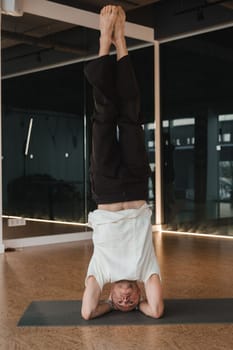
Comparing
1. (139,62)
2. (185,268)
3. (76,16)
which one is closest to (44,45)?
(76,16)

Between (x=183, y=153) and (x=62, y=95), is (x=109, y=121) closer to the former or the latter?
(x=62, y=95)

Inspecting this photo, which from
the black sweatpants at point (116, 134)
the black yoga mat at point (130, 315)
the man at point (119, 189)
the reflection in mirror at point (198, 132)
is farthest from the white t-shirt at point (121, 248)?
the reflection in mirror at point (198, 132)

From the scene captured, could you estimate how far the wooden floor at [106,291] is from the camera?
2602mm

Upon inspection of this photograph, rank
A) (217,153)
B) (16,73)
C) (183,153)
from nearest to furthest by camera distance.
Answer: (16,73) → (217,153) → (183,153)

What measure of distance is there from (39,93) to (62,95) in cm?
40

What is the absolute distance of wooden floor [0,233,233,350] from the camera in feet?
8.54

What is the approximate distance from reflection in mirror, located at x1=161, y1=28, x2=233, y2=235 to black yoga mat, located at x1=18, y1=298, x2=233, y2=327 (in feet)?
12.0

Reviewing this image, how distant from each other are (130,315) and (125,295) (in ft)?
0.63

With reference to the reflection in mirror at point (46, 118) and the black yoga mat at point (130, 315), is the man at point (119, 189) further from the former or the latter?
the reflection in mirror at point (46, 118)

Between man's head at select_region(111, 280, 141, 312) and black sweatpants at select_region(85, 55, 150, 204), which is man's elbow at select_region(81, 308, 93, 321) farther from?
black sweatpants at select_region(85, 55, 150, 204)

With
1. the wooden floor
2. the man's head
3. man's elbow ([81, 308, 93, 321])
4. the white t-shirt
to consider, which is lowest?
the wooden floor

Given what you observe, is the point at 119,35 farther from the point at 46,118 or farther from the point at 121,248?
the point at 46,118

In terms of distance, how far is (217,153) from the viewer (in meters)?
6.95

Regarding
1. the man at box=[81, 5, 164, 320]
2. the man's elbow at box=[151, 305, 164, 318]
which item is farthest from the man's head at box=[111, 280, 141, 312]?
the man's elbow at box=[151, 305, 164, 318]
